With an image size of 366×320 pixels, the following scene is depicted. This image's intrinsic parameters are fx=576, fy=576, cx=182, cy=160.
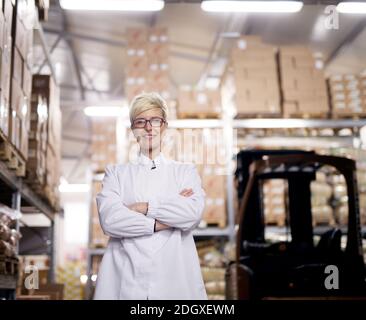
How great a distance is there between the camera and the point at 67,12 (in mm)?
11367

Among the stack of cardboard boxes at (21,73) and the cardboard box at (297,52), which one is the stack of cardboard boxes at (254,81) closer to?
the cardboard box at (297,52)

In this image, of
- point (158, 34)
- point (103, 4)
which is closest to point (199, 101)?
point (158, 34)

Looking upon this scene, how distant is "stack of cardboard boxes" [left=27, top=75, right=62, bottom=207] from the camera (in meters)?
6.54

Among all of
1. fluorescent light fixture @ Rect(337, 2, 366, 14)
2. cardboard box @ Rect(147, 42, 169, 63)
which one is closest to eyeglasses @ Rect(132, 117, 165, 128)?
fluorescent light fixture @ Rect(337, 2, 366, 14)

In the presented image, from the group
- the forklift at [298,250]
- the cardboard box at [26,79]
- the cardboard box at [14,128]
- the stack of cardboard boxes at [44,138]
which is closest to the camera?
the forklift at [298,250]

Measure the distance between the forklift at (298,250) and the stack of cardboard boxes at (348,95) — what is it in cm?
344

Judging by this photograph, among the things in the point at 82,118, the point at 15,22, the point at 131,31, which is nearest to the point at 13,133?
the point at 15,22

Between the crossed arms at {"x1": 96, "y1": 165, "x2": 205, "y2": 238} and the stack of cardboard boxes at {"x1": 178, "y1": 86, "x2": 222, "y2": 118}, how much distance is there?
20.3 feet

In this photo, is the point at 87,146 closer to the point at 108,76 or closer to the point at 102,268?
the point at 108,76

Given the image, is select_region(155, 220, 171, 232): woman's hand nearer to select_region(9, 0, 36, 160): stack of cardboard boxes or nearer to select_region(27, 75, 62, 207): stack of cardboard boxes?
select_region(9, 0, 36, 160): stack of cardboard boxes

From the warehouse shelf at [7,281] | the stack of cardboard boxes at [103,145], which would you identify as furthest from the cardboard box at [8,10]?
the stack of cardboard boxes at [103,145]

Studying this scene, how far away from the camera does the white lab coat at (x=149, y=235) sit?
9.29 ft

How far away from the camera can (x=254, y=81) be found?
8.71 meters

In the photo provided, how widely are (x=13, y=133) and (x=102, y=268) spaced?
2.72 meters
